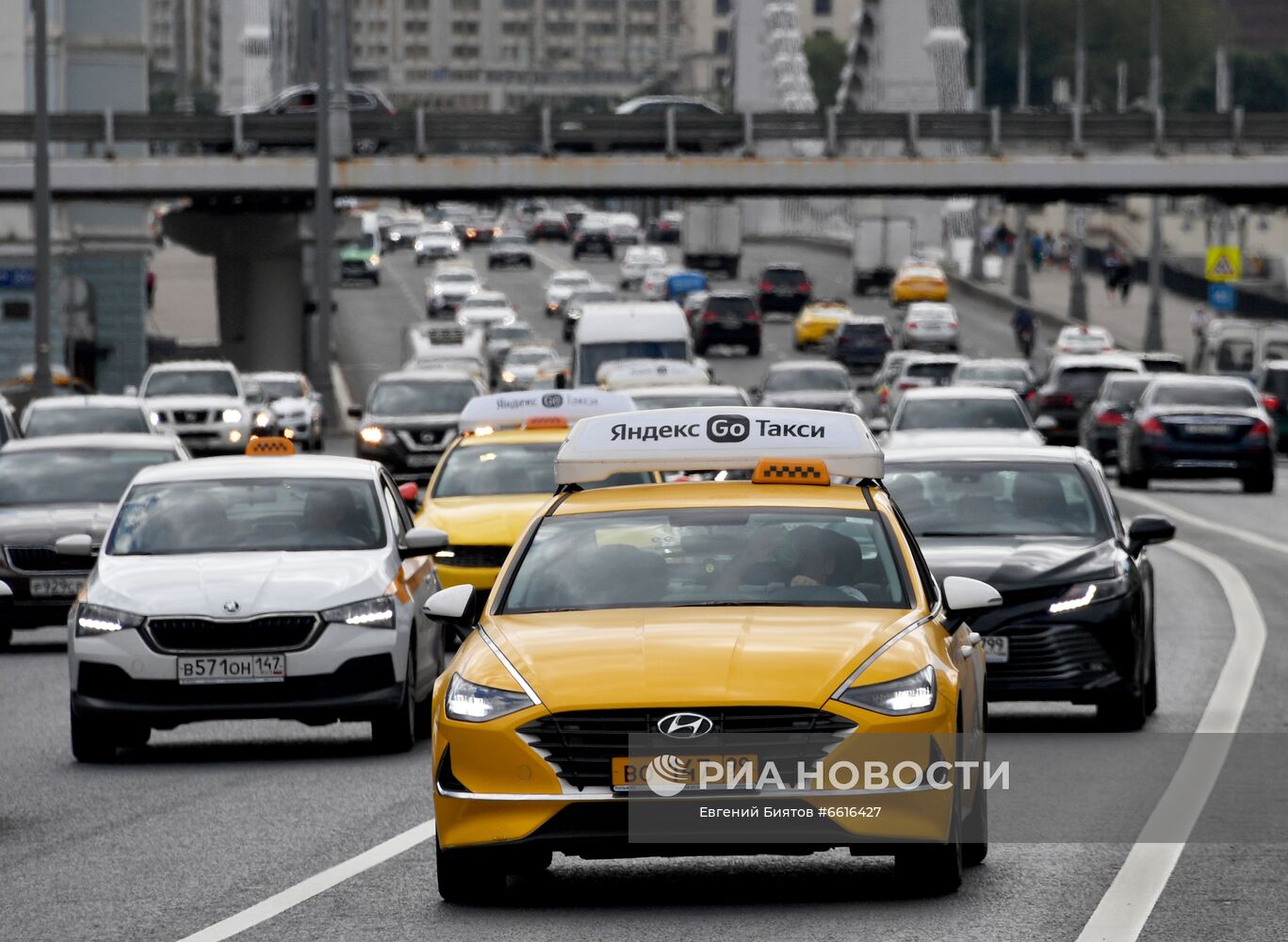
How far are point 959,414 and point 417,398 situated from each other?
11.1 meters

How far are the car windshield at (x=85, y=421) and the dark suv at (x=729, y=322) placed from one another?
52260mm

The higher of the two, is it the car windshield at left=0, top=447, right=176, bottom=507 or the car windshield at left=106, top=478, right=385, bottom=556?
the car windshield at left=106, top=478, right=385, bottom=556

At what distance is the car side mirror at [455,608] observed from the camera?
377 inches

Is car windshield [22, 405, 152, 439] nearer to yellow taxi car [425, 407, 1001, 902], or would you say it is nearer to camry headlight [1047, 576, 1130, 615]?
camry headlight [1047, 576, 1130, 615]

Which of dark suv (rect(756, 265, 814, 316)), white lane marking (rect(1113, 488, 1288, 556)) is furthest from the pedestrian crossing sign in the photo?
dark suv (rect(756, 265, 814, 316))

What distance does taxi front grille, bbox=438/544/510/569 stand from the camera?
19.1m

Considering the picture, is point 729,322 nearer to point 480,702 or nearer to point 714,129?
point 714,129

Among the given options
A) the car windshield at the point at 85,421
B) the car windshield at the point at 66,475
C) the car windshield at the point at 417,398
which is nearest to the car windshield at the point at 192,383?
the car windshield at the point at 417,398

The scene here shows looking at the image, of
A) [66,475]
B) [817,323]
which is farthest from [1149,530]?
[817,323]

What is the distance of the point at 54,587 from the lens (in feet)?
65.0

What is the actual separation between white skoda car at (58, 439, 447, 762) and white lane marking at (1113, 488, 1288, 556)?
15.8 meters

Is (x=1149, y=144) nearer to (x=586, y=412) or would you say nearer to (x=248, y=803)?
(x=586, y=412)

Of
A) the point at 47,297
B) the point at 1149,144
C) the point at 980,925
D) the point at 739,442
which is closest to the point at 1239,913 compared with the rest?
the point at 980,925

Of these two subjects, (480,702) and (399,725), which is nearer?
(480,702)
